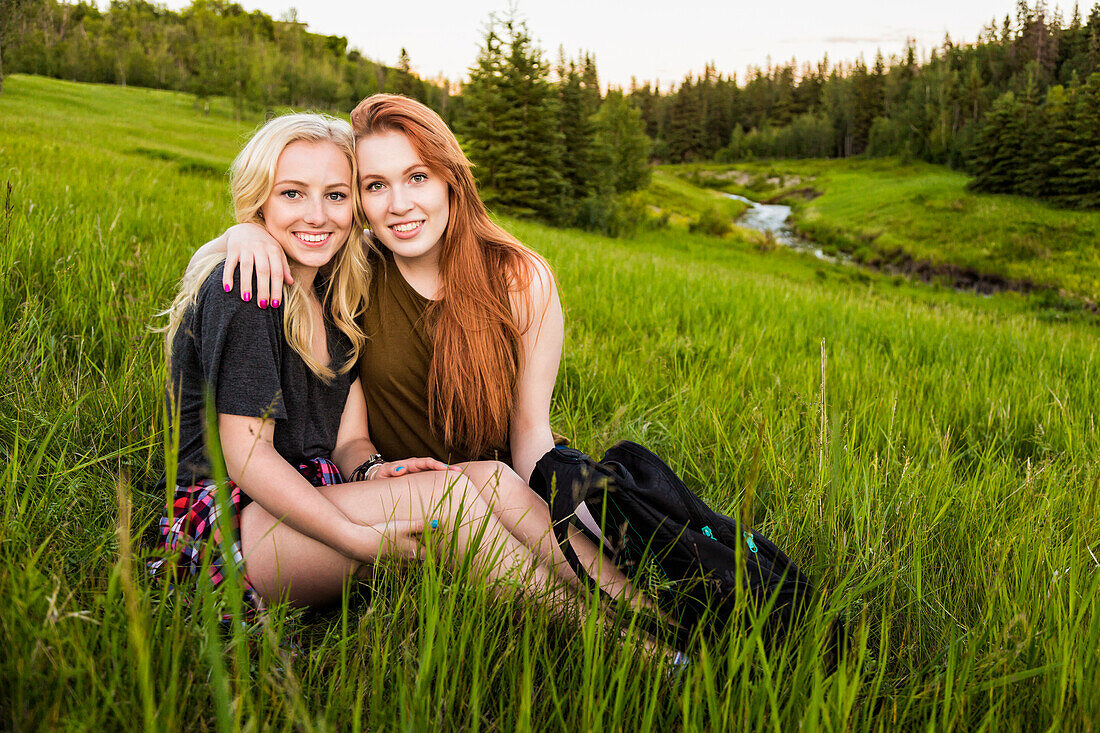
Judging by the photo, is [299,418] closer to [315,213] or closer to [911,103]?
[315,213]

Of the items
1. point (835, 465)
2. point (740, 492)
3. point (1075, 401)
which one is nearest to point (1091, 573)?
point (740, 492)

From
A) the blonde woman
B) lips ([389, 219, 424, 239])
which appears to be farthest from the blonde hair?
lips ([389, 219, 424, 239])

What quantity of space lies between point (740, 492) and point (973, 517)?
79cm

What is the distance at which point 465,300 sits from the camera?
98.7 inches

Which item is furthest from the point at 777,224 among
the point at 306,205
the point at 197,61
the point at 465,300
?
the point at 197,61

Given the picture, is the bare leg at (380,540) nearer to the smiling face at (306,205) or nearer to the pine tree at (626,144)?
the smiling face at (306,205)

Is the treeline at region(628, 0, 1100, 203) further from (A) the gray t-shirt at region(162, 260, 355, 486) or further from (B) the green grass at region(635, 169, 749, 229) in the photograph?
(A) the gray t-shirt at region(162, 260, 355, 486)

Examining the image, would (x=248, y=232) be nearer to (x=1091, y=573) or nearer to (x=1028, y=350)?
(x=1091, y=573)

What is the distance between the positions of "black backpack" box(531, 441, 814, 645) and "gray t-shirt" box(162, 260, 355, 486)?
0.95 meters

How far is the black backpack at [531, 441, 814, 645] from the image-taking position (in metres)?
1.58

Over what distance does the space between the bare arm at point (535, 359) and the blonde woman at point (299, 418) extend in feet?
1.70

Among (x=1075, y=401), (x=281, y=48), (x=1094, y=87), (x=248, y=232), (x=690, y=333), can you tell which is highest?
(x=281, y=48)

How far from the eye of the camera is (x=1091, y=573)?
1848mm

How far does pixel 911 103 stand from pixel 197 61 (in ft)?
262
